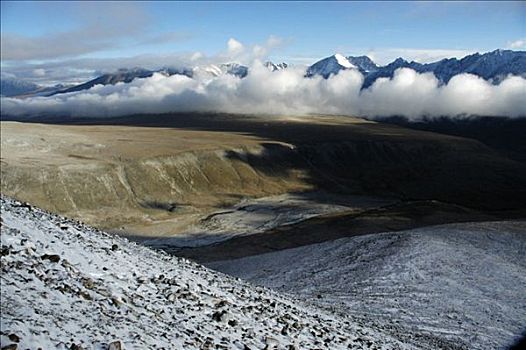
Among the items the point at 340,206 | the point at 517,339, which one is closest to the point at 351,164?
the point at 340,206

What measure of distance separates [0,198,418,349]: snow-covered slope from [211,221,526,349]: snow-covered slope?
5285mm

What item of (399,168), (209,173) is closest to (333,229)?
(209,173)

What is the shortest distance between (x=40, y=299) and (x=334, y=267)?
23.8 meters

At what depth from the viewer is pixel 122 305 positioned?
501 inches

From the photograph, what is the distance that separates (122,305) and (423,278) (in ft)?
68.4

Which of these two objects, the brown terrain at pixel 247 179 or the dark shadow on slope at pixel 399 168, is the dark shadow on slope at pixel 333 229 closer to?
the brown terrain at pixel 247 179

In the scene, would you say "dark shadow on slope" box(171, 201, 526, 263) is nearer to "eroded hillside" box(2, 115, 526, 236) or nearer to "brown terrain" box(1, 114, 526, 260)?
"brown terrain" box(1, 114, 526, 260)

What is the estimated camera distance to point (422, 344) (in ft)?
60.8

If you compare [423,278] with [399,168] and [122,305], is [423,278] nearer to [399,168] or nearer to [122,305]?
[122,305]

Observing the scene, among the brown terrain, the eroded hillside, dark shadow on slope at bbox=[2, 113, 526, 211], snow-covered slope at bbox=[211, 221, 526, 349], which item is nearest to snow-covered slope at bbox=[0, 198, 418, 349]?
snow-covered slope at bbox=[211, 221, 526, 349]

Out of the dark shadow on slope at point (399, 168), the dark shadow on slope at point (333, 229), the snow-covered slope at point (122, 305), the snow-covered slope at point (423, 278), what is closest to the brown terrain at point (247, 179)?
the dark shadow on slope at point (333, 229)

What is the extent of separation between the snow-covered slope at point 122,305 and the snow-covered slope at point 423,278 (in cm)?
529

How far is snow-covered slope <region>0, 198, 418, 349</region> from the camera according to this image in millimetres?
A: 10750

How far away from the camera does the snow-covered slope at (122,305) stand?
35.3ft
